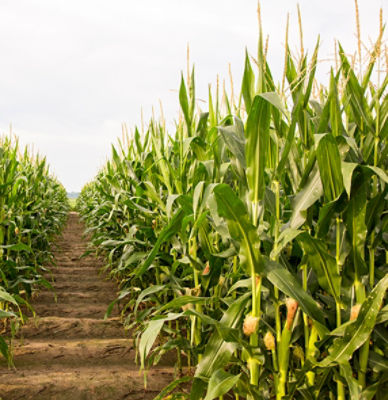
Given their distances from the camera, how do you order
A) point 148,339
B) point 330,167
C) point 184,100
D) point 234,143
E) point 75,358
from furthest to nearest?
point 75,358 → point 184,100 → point 234,143 → point 148,339 → point 330,167

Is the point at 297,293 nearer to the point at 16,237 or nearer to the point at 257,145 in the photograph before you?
the point at 257,145

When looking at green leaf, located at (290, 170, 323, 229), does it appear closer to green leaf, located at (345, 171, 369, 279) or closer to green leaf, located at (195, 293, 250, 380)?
green leaf, located at (345, 171, 369, 279)

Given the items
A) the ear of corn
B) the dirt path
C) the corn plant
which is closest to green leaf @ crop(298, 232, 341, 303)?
the ear of corn

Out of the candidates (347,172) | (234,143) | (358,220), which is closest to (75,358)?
(234,143)

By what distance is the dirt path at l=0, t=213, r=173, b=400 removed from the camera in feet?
7.64

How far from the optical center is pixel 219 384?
4.81ft

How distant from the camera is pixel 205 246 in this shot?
6.88 ft

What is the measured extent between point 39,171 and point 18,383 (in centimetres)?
311

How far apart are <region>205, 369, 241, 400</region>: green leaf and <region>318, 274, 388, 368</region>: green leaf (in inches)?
13.0

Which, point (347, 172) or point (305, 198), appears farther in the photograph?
point (305, 198)

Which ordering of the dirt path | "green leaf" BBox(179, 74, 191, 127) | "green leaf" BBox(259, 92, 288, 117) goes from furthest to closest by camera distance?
the dirt path, "green leaf" BBox(179, 74, 191, 127), "green leaf" BBox(259, 92, 288, 117)

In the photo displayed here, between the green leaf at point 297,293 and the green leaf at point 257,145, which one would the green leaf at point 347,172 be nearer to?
the green leaf at point 257,145

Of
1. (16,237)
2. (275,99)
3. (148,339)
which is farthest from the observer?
(16,237)

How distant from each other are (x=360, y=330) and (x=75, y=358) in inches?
87.4
